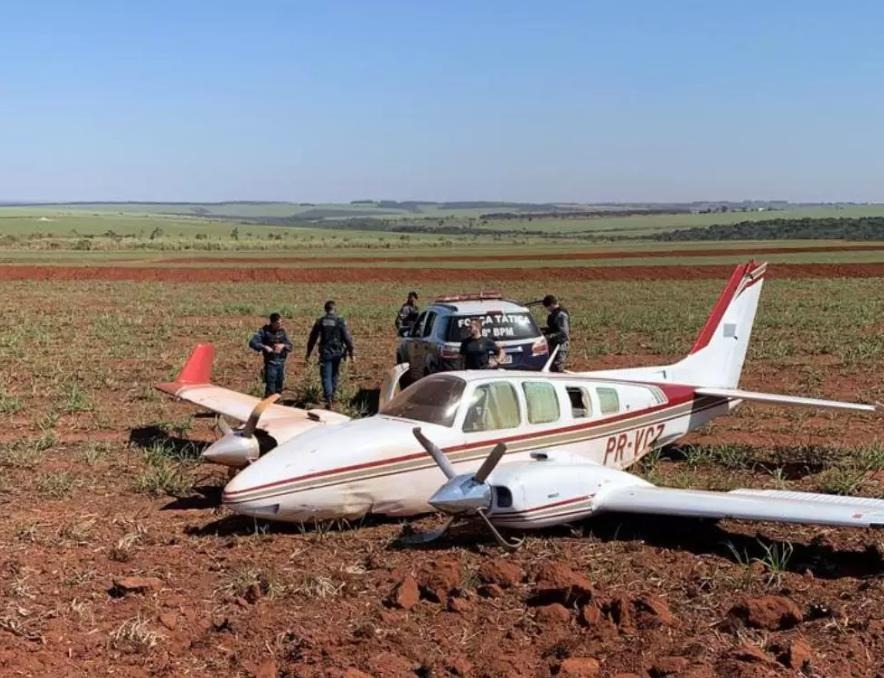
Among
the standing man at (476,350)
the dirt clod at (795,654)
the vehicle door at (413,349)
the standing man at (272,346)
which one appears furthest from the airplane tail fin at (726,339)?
the standing man at (272,346)

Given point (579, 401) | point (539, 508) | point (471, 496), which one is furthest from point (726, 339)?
point (471, 496)

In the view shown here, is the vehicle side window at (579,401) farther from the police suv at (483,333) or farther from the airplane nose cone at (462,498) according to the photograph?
the police suv at (483,333)

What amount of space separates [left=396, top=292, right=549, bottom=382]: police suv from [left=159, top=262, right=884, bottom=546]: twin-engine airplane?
368 centimetres

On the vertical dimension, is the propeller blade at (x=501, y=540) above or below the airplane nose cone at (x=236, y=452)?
below

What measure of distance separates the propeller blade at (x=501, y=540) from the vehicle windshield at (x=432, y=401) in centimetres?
149

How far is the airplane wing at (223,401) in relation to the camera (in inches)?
466

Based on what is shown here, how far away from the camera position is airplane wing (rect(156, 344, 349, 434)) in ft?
38.8

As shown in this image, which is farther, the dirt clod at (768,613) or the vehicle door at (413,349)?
the vehicle door at (413,349)

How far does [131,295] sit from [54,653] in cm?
4128

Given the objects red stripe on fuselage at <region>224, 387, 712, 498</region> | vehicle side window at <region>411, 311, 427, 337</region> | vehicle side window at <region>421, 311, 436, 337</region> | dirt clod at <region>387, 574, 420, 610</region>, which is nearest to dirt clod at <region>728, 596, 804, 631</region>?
dirt clod at <region>387, 574, 420, 610</region>

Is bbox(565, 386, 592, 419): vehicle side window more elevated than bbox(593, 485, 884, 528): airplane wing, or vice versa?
bbox(565, 386, 592, 419): vehicle side window

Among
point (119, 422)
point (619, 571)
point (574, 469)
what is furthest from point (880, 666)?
point (119, 422)

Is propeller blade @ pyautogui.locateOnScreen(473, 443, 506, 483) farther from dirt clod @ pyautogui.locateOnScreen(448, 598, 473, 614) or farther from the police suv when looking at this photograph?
the police suv

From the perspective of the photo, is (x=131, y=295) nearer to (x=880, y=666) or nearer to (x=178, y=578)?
(x=178, y=578)
